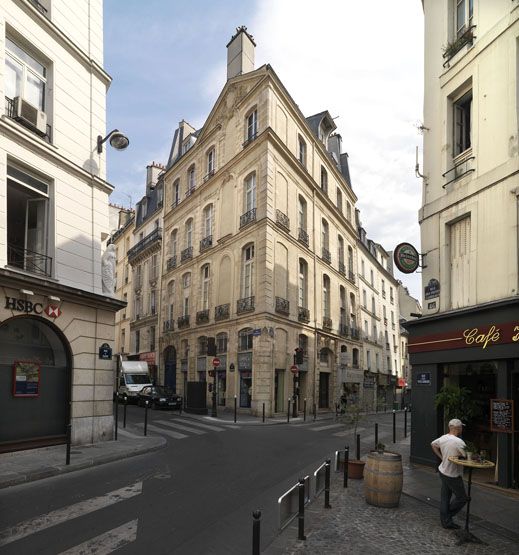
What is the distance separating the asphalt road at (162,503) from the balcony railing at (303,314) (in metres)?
14.1

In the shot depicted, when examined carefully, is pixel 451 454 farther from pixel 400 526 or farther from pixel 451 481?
pixel 400 526

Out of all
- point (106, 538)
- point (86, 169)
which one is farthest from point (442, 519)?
point (86, 169)

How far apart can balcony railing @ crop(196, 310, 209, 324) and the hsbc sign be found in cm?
1695

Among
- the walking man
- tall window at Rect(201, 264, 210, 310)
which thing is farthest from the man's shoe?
tall window at Rect(201, 264, 210, 310)

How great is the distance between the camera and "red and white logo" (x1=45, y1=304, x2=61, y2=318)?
11.7 m

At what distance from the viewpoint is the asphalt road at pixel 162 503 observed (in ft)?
18.5

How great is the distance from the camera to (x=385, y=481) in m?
7.11

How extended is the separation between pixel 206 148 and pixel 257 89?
257 inches

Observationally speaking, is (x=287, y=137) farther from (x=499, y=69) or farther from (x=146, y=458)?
(x=146, y=458)

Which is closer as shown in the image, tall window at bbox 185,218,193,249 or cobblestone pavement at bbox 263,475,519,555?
cobblestone pavement at bbox 263,475,519,555

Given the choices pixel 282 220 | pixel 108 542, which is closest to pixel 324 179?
pixel 282 220

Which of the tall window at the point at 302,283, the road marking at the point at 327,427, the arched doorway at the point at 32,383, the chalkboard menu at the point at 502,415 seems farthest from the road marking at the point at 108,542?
the tall window at the point at 302,283

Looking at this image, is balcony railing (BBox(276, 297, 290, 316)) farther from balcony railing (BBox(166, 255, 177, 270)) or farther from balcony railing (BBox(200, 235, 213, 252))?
balcony railing (BBox(166, 255, 177, 270))

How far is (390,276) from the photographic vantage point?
49.9 metres
